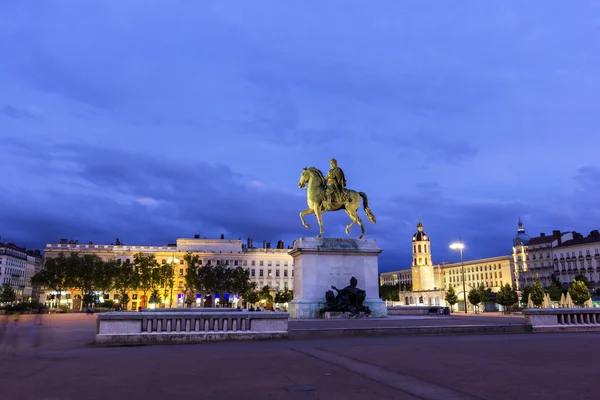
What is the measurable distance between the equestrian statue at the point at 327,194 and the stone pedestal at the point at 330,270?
4.63ft

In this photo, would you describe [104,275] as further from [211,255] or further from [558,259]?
[558,259]

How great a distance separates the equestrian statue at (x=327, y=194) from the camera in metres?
31.1

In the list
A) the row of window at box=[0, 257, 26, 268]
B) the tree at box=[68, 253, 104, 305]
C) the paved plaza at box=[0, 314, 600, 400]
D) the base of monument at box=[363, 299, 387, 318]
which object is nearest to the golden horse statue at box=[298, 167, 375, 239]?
the base of monument at box=[363, 299, 387, 318]

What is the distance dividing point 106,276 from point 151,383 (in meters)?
92.0

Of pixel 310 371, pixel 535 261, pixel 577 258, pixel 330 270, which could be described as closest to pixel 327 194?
pixel 330 270

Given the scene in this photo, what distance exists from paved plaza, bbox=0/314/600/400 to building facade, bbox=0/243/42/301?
14111 cm

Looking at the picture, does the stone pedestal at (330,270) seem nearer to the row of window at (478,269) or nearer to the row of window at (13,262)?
the row of window at (13,262)

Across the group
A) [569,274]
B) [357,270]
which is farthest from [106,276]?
[569,274]

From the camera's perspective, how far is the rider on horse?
3139 cm

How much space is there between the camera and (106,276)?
92688 mm

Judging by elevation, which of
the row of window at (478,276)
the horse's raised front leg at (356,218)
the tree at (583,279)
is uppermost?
the row of window at (478,276)

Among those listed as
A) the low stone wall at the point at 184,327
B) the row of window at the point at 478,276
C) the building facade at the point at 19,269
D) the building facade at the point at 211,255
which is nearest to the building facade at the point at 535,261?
the row of window at the point at 478,276

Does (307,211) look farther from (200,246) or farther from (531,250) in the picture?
(531,250)

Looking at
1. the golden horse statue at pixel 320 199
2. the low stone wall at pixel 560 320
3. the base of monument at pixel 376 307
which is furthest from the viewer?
the golden horse statue at pixel 320 199
